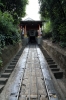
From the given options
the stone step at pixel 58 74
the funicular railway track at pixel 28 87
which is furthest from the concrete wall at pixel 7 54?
the stone step at pixel 58 74

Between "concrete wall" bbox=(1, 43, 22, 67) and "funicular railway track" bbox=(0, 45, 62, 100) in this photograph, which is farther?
"concrete wall" bbox=(1, 43, 22, 67)

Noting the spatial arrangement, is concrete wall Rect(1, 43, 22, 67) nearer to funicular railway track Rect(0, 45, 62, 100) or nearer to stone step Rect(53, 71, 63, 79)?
funicular railway track Rect(0, 45, 62, 100)

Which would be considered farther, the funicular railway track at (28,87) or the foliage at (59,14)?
the foliage at (59,14)

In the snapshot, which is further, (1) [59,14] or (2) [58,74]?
(1) [59,14]

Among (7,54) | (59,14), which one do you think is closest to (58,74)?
(7,54)

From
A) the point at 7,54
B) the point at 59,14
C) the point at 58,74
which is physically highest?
the point at 59,14

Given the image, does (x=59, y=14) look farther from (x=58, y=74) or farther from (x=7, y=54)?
(x=58, y=74)

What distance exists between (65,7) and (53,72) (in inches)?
224

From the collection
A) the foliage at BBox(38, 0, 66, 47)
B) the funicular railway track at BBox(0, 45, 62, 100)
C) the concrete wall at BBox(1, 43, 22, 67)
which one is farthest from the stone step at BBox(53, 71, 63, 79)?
the foliage at BBox(38, 0, 66, 47)

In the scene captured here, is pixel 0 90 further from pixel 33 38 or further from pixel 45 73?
pixel 33 38

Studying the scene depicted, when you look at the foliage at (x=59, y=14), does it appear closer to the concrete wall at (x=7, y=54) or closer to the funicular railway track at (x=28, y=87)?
the concrete wall at (x=7, y=54)

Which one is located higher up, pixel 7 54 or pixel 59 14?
pixel 59 14

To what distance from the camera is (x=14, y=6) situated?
2097cm

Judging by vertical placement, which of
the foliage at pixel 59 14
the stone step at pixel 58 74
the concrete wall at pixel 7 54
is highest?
the foliage at pixel 59 14
